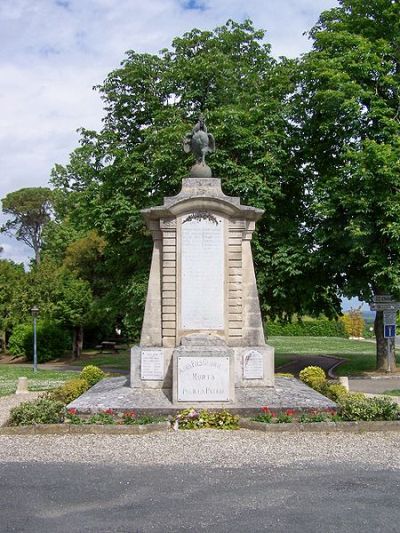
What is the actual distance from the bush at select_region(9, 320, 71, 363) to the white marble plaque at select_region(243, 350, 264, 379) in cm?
2713

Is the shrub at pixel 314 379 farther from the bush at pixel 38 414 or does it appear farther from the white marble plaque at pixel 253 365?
the bush at pixel 38 414

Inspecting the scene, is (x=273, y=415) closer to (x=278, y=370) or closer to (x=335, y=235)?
(x=335, y=235)

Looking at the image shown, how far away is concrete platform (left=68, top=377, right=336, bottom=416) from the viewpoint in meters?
12.2

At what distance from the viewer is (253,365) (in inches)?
559

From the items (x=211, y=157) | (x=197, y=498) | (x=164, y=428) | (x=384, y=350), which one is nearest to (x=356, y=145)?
(x=211, y=157)

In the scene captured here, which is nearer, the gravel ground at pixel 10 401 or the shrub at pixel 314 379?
the gravel ground at pixel 10 401

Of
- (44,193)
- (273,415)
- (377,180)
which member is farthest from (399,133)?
(44,193)

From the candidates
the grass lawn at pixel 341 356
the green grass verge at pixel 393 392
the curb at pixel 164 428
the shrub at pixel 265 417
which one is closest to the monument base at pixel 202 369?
the shrub at pixel 265 417

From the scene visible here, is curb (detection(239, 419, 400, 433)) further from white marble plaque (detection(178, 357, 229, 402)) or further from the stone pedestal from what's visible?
the stone pedestal

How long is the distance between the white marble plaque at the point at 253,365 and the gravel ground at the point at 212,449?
2.91 metres

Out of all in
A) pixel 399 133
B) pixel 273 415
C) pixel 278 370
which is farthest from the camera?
pixel 278 370

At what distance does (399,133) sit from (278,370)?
11.5 m

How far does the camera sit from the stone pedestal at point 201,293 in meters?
14.2

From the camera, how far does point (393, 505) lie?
23.3 ft
